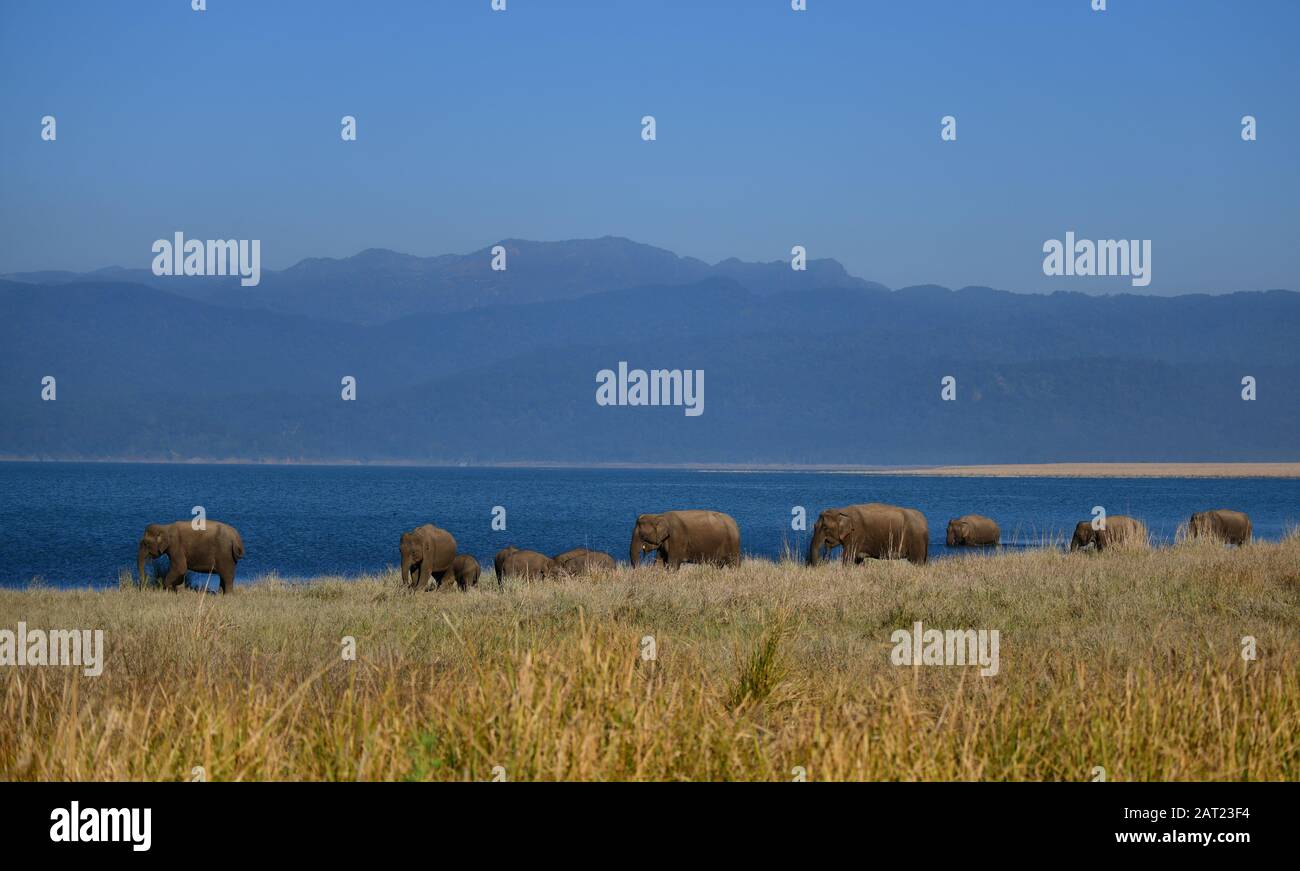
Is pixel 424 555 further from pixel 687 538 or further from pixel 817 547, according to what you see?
pixel 817 547

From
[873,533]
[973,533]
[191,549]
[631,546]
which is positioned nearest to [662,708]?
[631,546]

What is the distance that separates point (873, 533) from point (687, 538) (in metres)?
4.15

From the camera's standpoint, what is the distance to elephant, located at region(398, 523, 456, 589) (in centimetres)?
2678

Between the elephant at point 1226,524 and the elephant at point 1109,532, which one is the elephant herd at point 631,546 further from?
the elephant at point 1226,524

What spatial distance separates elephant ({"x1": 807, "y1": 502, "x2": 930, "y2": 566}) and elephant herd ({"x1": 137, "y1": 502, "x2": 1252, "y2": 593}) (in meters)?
0.02

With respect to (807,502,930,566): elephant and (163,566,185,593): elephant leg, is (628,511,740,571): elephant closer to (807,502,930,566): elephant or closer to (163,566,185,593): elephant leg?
(807,502,930,566): elephant

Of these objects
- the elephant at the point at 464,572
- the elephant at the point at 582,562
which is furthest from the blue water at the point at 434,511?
the elephant at the point at 464,572

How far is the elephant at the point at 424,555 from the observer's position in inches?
1054

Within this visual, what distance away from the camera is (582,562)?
25.7m

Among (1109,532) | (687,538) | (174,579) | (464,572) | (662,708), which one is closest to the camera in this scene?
(662,708)

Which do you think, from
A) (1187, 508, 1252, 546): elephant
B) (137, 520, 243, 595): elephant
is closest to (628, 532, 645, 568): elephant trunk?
(137, 520, 243, 595): elephant

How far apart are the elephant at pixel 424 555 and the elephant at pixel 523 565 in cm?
113

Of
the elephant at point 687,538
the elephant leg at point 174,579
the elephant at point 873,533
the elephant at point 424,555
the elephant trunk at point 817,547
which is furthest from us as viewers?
the elephant at point 873,533
